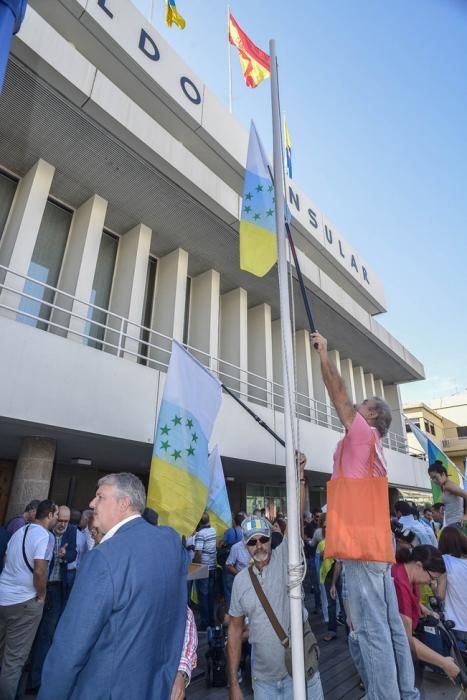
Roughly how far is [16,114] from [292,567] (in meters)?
9.62

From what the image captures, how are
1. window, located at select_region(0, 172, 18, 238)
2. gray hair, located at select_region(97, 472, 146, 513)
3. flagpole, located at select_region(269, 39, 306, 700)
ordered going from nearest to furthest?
flagpole, located at select_region(269, 39, 306, 700) < gray hair, located at select_region(97, 472, 146, 513) < window, located at select_region(0, 172, 18, 238)

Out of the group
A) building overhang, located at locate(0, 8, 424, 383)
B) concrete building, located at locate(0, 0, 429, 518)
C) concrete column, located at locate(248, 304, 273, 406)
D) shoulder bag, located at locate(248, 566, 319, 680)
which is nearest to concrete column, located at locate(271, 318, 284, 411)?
concrete building, located at locate(0, 0, 429, 518)

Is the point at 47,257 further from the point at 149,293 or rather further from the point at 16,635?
the point at 16,635

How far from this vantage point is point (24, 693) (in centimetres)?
435

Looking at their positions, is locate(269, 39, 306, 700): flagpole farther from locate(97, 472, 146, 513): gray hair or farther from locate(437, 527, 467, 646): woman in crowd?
locate(437, 527, 467, 646): woman in crowd

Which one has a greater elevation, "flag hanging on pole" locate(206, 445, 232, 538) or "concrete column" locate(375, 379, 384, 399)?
"concrete column" locate(375, 379, 384, 399)

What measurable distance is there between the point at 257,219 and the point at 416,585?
4192 millimetres

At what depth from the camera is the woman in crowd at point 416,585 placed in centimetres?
383

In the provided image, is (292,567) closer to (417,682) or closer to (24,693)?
(417,682)

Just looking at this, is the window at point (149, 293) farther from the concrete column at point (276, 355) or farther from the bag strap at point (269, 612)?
the bag strap at point (269, 612)

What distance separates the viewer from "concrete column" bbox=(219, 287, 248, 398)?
1267 cm

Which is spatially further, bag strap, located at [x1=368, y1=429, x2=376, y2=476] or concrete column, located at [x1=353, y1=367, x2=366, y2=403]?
concrete column, located at [x1=353, y1=367, x2=366, y2=403]

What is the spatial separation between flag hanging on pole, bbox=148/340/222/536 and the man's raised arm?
2202 millimetres

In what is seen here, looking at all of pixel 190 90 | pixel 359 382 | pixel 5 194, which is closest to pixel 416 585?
pixel 5 194
